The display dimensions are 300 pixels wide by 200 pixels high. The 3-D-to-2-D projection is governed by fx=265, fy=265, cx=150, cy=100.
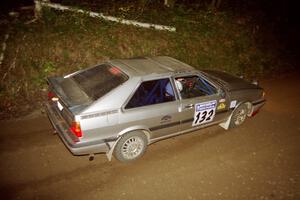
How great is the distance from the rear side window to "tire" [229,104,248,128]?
2017 mm

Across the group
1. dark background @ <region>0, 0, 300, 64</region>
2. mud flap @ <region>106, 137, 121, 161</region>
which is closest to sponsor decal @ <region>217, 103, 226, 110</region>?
mud flap @ <region>106, 137, 121, 161</region>

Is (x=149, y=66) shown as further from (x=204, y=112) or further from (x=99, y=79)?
(x=204, y=112)

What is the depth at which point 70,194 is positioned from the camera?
427 cm

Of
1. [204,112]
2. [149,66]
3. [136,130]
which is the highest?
[149,66]

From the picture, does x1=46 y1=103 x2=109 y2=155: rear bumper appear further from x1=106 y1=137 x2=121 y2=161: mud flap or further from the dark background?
the dark background

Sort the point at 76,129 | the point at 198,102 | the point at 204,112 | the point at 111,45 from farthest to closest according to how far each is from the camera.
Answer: the point at 111,45 → the point at 204,112 → the point at 198,102 → the point at 76,129

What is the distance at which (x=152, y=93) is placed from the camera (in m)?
4.89

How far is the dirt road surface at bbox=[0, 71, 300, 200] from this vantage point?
444cm

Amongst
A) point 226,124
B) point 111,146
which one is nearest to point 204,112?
point 226,124

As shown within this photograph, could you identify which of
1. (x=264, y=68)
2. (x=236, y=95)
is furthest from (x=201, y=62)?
(x=236, y=95)

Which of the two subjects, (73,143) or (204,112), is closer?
(73,143)

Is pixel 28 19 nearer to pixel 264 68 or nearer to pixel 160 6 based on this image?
pixel 160 6

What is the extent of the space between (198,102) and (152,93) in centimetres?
104

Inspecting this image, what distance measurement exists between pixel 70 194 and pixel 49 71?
397cm
